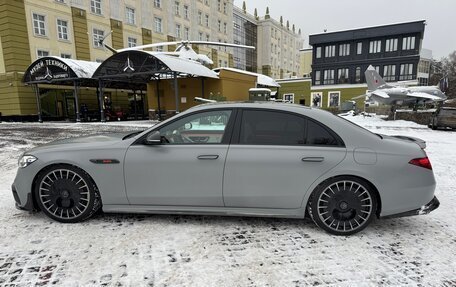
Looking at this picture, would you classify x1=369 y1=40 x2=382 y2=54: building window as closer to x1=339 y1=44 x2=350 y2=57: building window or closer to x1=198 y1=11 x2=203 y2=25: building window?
x1=339 y1=44 x2=350 y2=57: building window

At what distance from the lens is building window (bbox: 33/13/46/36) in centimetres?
2492

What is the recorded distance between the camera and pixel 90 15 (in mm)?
28922

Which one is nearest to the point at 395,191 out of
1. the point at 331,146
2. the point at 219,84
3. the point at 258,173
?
the point at 331,146

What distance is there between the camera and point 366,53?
4741cm

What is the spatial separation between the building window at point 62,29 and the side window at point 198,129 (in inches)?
1152

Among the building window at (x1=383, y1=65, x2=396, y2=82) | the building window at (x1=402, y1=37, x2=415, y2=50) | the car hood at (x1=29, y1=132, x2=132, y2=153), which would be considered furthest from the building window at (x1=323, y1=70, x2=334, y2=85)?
the car hood at (x1=29, y1=132, x2=132, y2=153)

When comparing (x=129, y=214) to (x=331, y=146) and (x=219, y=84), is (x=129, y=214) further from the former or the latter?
(x=219, y=84)

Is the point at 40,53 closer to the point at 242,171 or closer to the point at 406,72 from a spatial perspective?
the point at 242,171

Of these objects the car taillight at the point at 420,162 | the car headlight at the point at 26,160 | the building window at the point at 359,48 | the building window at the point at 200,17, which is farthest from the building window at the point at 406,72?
the car headlight at the point at 26,160

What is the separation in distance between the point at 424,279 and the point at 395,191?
3.20ft

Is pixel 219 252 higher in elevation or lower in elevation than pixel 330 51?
lower

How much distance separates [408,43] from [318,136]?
171ft

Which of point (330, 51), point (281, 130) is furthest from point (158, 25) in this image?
point (281, 130)

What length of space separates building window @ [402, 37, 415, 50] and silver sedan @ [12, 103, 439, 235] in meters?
51.0
